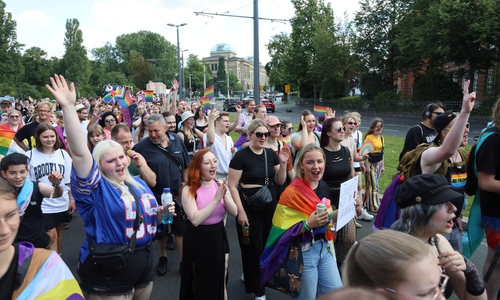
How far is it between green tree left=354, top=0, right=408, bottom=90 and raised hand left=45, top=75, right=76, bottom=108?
120 ft

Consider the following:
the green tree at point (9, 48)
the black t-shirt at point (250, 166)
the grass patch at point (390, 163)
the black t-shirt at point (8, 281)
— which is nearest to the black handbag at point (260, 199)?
the black t-shirt at point (250, 166)

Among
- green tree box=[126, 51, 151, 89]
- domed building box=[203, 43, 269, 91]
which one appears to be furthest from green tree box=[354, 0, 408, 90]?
domed building box=[203, 43, 269, 91]

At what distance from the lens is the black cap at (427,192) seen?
2340 millimetres

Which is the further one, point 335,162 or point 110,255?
point 335,162

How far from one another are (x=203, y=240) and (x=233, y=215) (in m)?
0.37

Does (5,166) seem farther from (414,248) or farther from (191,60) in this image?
(191,60)

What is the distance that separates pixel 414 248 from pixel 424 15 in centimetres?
3188

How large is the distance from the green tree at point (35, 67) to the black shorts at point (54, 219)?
66.4 metres

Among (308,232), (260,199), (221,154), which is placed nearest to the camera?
(308,232)

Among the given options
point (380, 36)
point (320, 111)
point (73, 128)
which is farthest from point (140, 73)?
point (73, 128)

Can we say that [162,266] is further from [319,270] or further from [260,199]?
[319,270]

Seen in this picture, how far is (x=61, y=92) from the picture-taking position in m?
2.46

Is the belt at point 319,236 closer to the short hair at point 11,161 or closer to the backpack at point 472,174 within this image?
the backpack at point 472,174

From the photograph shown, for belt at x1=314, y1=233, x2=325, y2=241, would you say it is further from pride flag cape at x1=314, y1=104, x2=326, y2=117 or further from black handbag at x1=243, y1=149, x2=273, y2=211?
pride flag cape at x1=314, y1=104, x2=326, y2=117
